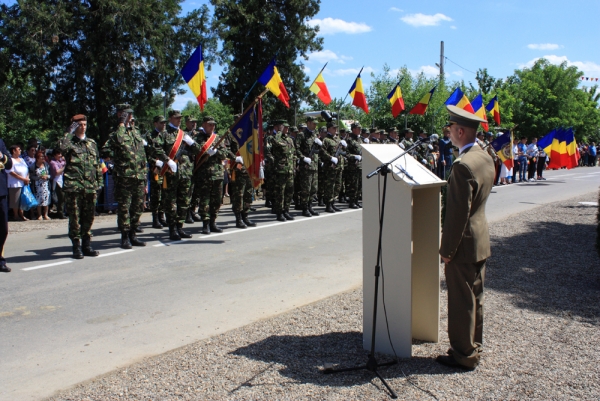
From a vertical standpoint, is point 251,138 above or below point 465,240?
above

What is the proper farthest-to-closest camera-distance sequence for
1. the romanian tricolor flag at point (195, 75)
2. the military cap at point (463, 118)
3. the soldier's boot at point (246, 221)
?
the soldier's boot at point (246, 221)
the romanian tricolor flag at point (195, 75)
the military cap at point (463, 118)

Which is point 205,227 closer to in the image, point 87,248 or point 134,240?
point 134,240

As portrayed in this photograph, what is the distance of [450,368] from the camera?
399cm

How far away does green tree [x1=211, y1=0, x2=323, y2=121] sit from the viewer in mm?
30453

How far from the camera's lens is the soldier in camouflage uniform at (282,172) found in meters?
11.6

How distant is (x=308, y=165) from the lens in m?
12.4

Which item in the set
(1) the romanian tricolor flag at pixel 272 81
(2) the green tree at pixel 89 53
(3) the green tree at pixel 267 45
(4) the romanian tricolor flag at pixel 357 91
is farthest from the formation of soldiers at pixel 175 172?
(3) the green tree at pixel 267 45

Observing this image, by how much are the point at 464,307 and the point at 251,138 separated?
634cm

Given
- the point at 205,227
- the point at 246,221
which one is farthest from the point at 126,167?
the point at 246,221

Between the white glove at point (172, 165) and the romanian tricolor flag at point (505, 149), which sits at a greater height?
the romanian tricolor flag at point (505, 149)

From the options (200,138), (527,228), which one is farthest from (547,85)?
(200,138)

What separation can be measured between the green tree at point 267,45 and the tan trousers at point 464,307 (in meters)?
27.2

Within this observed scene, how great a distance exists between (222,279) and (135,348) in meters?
2.25

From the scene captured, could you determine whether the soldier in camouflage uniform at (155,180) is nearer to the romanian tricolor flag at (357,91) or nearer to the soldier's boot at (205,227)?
the soldier's boot at (205,227)
